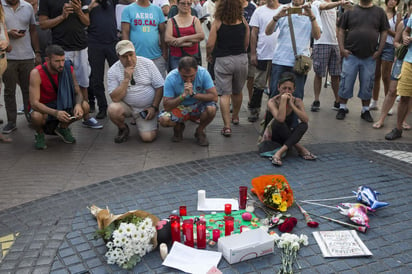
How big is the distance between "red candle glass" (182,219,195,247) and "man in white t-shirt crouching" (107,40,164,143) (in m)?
2.54

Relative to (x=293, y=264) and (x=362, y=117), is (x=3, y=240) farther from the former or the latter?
(x=362, y=117)

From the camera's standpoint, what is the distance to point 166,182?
4.46 meters

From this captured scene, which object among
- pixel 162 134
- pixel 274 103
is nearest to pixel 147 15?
pixel 162 134

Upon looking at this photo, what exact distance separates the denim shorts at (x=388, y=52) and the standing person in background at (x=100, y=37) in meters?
4.38

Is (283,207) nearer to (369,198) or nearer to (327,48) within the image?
(369,198)

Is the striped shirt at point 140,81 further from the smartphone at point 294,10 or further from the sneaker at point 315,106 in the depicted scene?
the sneaker at point 315,106

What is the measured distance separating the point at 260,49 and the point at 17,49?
3.58 meters

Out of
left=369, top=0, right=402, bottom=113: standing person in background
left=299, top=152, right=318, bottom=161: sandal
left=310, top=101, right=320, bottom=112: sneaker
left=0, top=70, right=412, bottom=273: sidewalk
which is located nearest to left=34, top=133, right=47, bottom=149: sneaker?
left=0, top=70, right=412, bottom=273: sidewalk

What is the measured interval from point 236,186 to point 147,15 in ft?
9.87

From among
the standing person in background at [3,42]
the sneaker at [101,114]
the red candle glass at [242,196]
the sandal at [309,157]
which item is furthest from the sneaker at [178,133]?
the standing person in background at [3,42]

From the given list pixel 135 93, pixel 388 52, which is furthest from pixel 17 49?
pixel 388 52

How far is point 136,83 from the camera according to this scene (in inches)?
220

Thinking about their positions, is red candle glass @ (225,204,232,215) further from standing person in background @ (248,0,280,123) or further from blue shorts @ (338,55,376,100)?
blue shorts @ (338,55,376,100)

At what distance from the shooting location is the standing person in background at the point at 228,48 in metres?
5.70
